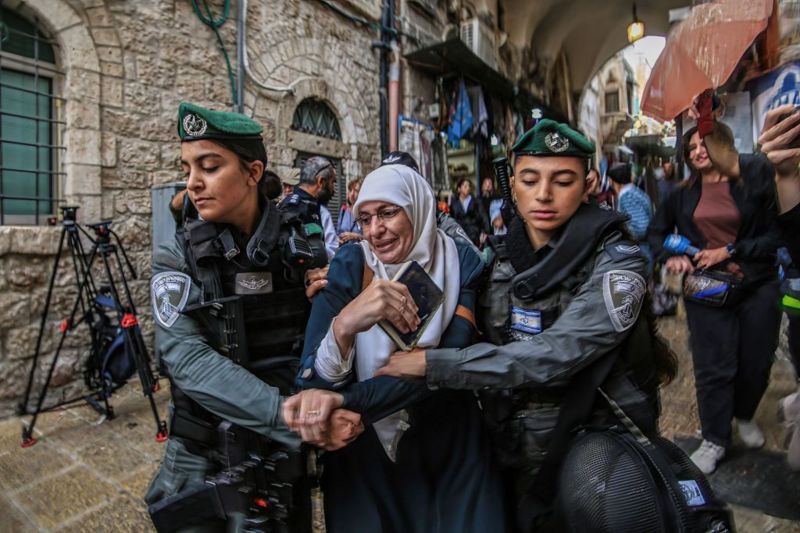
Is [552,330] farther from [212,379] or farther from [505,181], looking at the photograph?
[212,379]

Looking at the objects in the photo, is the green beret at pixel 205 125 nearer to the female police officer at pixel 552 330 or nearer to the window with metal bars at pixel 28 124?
the female police officer at pixel 552 330

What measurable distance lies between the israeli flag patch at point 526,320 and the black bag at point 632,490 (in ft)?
1.14

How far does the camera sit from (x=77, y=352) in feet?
13.8

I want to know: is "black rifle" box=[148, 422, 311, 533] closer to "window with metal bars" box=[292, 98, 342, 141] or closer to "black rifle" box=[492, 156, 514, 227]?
"black rifle" box=[492, 156, 514, 227]

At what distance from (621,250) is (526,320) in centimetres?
36

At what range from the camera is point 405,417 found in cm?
148

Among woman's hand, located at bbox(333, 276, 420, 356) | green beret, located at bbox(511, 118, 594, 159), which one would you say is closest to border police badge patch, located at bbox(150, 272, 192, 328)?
woman's hand, located at bbox(333, 276, 420, 356)

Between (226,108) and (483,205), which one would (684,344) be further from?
(226,108)

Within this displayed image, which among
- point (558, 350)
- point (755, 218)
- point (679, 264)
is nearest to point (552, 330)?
point (558, 350)

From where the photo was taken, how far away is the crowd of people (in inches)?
51.6

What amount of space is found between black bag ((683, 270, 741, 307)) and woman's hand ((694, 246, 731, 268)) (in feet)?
0.16

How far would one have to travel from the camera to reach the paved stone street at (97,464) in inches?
96.3

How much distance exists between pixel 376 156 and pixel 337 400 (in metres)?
7.00

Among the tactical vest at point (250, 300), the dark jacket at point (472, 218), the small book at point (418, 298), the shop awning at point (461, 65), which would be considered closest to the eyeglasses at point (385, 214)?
the small book at point (418, 298)
